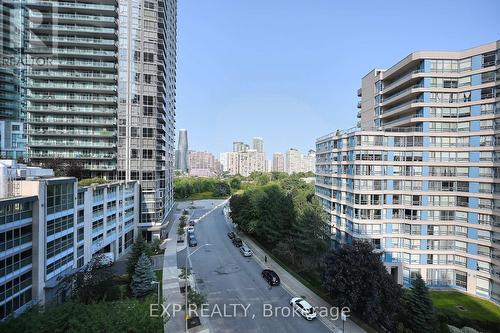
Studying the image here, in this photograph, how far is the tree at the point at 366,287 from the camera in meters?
22.6

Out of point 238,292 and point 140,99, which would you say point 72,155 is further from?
point 238,292

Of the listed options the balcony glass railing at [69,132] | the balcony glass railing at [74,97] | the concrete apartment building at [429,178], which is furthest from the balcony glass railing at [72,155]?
the concrete apartment building at [429,178]

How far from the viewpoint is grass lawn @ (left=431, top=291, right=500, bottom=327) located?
28.5 metres

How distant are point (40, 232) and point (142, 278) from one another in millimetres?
10266

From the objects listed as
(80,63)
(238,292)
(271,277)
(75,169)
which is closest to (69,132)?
(75,169)

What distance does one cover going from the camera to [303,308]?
82.7ft

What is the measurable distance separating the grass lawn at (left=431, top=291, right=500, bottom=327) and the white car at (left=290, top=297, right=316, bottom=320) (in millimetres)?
15316

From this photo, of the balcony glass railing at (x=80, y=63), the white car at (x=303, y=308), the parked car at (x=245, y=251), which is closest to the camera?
the white car at (x=303, y=308)

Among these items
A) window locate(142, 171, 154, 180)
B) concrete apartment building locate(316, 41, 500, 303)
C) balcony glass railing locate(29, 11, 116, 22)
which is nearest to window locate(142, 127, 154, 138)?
window locate(142, 171, 154, 180)

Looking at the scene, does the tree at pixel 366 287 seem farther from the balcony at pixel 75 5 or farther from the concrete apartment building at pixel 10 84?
the concrete apartment building at pixel 10 84

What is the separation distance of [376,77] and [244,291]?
3978 cm

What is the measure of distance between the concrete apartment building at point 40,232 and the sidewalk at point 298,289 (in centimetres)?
2329

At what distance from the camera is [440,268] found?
117ft

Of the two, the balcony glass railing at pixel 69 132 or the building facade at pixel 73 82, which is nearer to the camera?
the building facade at pixel 73 82
